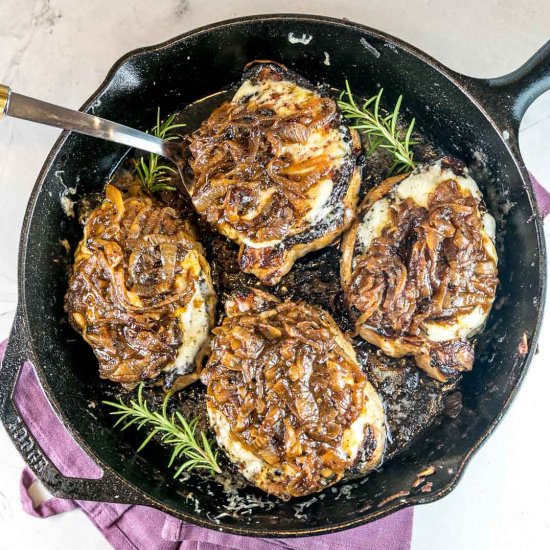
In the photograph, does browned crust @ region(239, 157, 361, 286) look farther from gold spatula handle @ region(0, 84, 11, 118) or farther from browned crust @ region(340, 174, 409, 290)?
gold spatula handle @ region(0, 84, 11, 118)

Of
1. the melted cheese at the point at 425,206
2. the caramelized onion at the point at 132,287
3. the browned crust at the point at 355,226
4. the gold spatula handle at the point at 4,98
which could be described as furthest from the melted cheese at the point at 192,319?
the gold spatula handle at the point at 4,98

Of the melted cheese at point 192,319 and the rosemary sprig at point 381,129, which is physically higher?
the rosemary sprig at point 381,129

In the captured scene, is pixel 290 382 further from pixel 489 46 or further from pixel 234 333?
pixel 489 46

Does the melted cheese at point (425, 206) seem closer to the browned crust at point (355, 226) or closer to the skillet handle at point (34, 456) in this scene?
the browned crust at point (355, 226)

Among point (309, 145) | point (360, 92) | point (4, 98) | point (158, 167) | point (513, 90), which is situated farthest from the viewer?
point (360, 92)

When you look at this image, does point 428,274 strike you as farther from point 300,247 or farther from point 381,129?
point 381,129

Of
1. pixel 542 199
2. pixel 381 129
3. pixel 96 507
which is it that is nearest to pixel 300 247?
pixel 381 129
